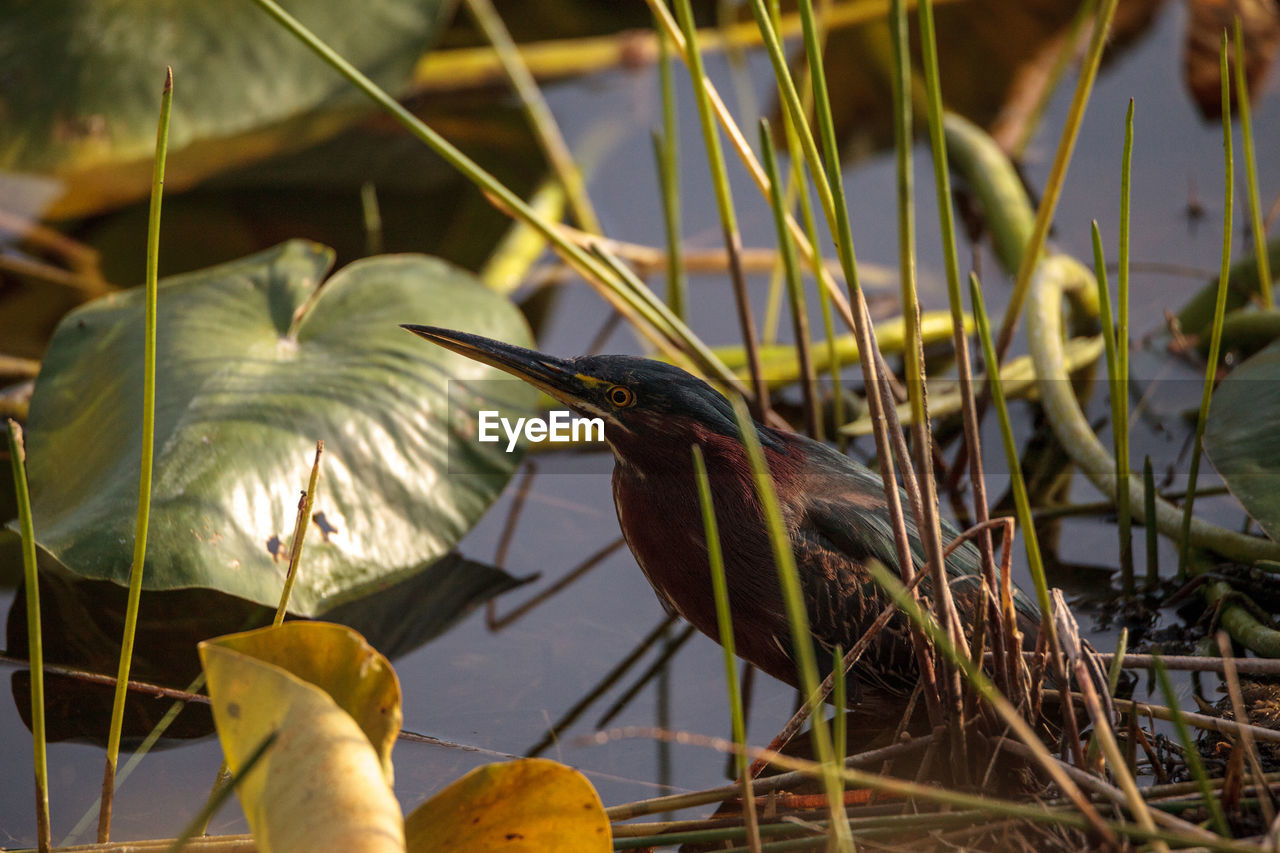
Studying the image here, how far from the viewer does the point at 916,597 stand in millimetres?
2537

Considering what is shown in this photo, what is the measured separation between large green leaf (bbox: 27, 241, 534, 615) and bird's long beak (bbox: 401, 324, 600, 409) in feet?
1.98

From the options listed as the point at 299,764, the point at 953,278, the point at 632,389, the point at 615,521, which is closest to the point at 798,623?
the point at 953,278

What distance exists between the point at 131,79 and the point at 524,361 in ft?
8.70

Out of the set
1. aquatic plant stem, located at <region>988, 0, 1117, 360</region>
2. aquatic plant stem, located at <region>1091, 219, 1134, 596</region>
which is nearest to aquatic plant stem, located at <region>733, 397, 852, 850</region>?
aquatic plant stem, located at <region>1091, 219, 1134, 596</region>

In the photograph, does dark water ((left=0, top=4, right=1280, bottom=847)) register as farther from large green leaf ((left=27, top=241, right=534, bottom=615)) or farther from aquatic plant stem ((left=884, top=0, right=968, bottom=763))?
aquatic plant stem ((left=884, top=0, right=968, bottom=763))

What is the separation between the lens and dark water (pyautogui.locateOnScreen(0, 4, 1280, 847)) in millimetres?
2994

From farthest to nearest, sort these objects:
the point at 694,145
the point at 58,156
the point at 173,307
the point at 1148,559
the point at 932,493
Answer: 1. the point at 694,145
2. the point at 58,156
3. the point at 173,307
4. the point at 1148,559
5. the point at 932,493

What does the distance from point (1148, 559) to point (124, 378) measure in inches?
111

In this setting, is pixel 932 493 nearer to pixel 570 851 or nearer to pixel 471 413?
pixel 570 851

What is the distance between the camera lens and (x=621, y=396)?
2.97m

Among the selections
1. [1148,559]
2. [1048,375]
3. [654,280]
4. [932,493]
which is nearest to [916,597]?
[932,493]

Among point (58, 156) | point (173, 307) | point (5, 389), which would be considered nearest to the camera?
point (173, 307)

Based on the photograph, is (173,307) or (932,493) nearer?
(932,493)

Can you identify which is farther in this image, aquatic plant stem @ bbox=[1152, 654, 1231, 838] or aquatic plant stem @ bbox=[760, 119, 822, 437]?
aquatic plant stem @ bbox=[760, 119, 822, 437]
